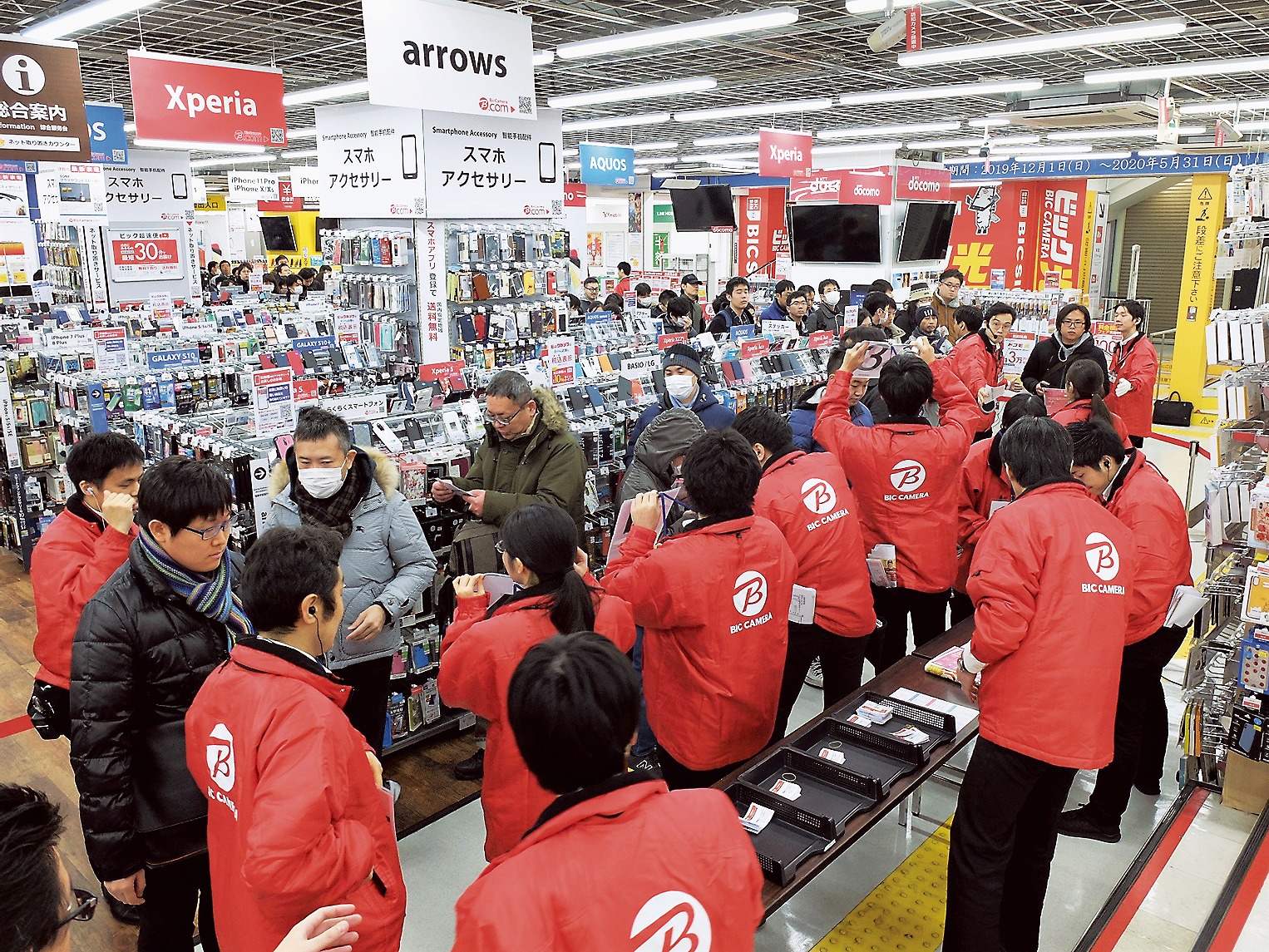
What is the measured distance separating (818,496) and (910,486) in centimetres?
70

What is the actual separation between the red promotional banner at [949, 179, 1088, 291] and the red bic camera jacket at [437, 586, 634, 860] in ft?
57.8

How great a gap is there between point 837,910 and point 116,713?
2501 millimetres

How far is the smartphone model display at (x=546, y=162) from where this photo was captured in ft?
29.2

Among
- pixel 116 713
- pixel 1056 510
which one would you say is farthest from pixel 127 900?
pixel 1056 510

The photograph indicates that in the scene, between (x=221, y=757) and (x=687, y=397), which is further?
(x=687, y=397)

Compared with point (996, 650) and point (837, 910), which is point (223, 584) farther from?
point (837, 910)

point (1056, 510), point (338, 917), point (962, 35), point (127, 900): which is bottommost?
point (127, 900)

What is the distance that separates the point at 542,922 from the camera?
52.9 inches

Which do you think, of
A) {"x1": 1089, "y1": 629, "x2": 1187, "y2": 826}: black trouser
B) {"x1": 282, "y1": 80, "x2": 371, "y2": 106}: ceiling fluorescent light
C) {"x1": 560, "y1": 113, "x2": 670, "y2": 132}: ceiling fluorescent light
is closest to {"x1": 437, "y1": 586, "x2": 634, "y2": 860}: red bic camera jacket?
{"x1": 1089, "y1": 629, "x2": 1187, "y2": 826}: black trouser

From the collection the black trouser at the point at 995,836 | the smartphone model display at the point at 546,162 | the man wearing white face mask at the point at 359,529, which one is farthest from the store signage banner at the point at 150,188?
the black trouser at the point at 995,836

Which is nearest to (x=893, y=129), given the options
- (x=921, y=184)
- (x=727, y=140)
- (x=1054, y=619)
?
(x=727, y=140)

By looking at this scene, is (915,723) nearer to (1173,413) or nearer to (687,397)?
(687,397)

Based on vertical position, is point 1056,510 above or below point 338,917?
above

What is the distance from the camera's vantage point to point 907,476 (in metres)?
3.78
